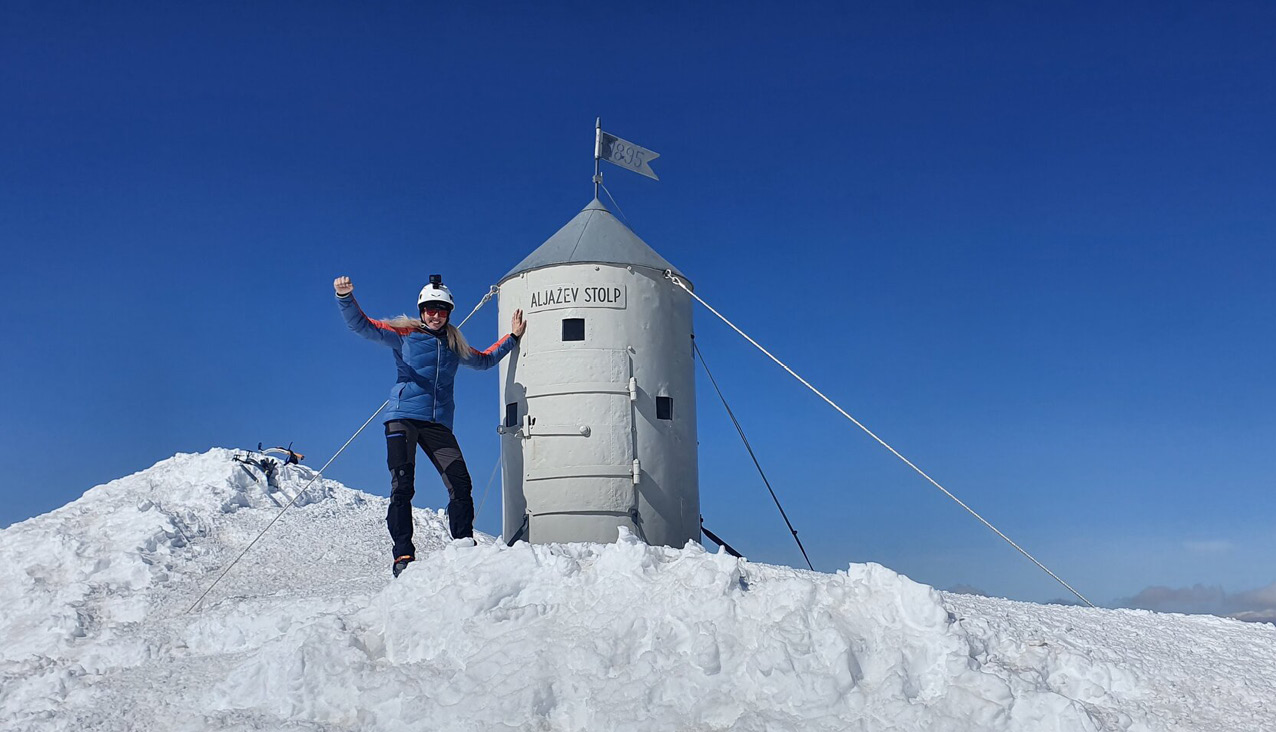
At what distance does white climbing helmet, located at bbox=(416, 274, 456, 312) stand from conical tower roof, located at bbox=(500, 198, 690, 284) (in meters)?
1.45

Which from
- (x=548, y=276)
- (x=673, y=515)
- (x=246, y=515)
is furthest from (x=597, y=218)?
(x=246, y=515)

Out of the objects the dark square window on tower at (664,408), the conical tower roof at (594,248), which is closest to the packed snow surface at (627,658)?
the dark square window on tower at (664,408)

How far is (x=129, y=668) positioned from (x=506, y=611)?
303 cm

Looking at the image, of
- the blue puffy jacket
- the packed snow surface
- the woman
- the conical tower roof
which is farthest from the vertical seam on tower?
the packed snow surface

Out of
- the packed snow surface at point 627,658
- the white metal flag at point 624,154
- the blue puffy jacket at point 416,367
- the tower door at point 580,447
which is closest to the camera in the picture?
the packed snow surface at point 627,658

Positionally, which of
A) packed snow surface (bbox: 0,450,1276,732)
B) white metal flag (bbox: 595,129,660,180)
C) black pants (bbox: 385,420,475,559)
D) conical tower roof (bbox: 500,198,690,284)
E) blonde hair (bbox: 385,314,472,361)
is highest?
white metal flag (bbox: 595,129,660,180)

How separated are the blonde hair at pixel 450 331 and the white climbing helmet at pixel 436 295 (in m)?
0.18

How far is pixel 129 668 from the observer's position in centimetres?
694

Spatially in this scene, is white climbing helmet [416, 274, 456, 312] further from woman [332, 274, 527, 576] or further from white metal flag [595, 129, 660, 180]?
white metal flag [595, 129, 660, 180]

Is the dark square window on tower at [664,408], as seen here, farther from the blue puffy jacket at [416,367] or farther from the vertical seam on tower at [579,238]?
the blue puffy jacket at [416,367]

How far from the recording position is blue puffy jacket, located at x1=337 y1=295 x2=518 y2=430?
30.0 feet

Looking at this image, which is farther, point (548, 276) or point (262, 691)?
point (548, 276)

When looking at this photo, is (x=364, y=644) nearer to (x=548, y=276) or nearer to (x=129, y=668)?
(x=129, y=668)

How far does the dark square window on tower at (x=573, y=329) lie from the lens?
10430 mm
